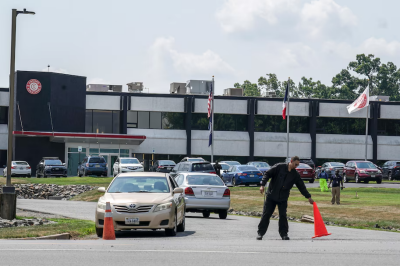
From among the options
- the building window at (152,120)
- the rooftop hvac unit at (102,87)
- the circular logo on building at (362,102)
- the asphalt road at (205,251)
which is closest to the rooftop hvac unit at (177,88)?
the building window at (152,120)

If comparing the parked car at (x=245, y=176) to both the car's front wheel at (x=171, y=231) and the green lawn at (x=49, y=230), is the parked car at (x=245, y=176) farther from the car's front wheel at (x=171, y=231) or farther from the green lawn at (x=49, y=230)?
the car's front wheel at (x=171, y=231)

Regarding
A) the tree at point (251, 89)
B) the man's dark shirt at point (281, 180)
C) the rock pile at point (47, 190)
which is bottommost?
the rock pile at point (47, 190)

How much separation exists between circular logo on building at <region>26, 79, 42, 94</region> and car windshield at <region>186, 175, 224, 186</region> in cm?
4389

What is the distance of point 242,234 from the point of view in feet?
58.2

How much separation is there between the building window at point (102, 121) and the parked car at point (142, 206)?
193 ft

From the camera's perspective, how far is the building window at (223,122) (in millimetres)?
76875

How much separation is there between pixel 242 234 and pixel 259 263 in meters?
6.88

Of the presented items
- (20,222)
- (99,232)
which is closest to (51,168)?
(20,222)

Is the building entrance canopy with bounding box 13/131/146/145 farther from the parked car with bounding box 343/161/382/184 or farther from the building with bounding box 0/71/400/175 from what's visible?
the parked car with bounding box 343/161/382/184

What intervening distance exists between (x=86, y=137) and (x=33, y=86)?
679 cm

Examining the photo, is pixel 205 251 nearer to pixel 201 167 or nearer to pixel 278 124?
pixel 201 167

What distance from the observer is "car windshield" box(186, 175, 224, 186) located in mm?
24016

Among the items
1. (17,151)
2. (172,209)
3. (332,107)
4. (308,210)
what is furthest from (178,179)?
(332,107)

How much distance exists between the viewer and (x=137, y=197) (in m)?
16.3
